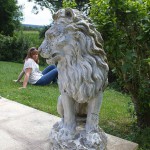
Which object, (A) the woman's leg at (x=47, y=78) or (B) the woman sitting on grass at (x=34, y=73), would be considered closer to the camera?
(B) the woman sitting on grass at (x=34, y=73)

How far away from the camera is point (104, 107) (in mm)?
4996

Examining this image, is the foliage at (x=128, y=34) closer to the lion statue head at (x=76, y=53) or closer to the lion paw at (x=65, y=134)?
the lion statue head at (x=76, y=53)

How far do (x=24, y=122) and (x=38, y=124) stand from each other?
7.7 inches

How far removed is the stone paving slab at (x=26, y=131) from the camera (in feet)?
8.80

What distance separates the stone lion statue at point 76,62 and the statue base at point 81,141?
10 mm

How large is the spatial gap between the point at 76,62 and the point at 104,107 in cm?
306

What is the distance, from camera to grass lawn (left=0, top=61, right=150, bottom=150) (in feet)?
11.6

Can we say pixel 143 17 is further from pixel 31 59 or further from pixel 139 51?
pixel 31 59


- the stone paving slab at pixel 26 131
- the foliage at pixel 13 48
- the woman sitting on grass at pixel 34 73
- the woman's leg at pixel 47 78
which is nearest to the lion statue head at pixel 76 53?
the stone paving slab at pixel 26 131

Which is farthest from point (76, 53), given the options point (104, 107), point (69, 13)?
point (104, 107)

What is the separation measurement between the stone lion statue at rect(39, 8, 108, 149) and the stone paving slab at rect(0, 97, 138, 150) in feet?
1.85

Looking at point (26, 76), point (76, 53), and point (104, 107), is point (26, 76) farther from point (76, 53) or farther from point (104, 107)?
point (76, 53)

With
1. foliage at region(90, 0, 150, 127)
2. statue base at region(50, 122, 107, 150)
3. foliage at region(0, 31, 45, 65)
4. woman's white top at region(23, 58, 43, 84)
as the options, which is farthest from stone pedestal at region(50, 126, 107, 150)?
foliage at region(0, 31, 45, 65)

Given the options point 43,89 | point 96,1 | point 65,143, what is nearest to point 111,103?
point 43,89
